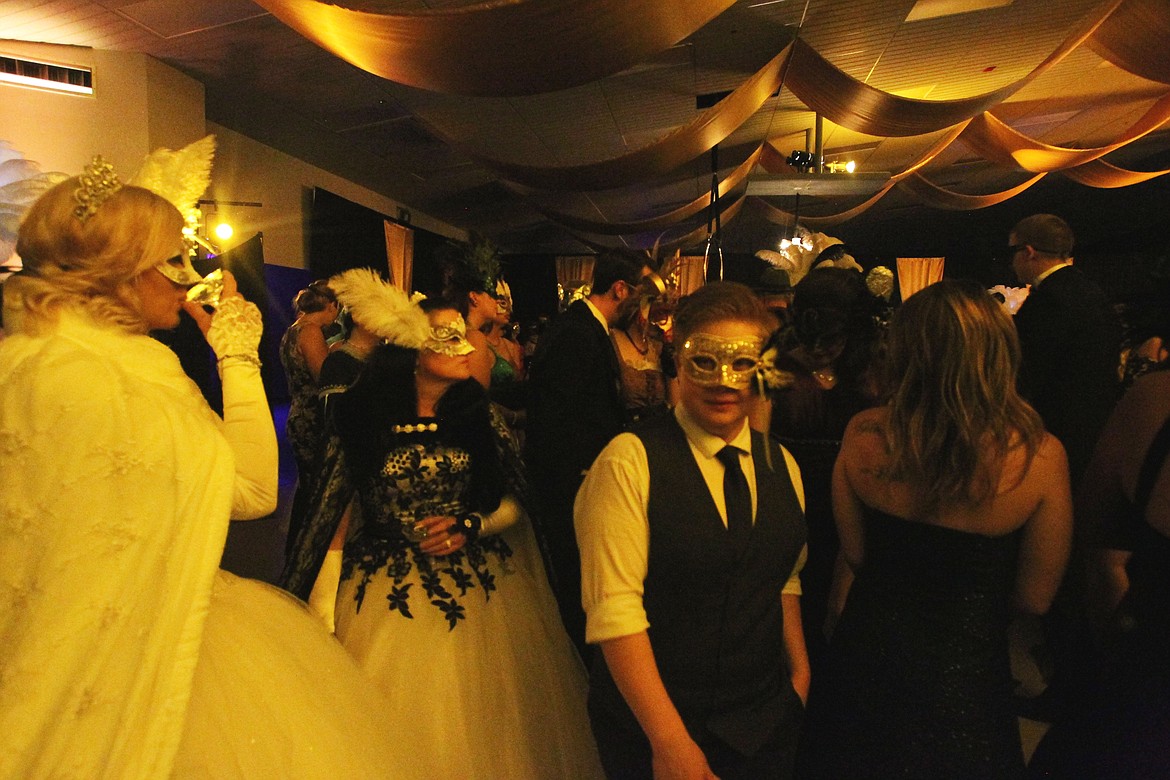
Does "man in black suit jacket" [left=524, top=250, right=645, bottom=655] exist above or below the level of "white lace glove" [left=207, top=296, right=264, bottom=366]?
below

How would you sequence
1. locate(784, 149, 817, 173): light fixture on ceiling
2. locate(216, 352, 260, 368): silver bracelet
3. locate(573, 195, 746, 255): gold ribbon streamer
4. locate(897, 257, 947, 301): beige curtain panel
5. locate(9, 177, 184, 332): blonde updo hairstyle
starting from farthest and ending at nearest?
1. locate(897, 257, 947, 301): beige curtain panel
2. locate(573, 195, 746, 255): gold ribbon streamer
3. locate(784, 149, 817, 173): light fixture on ceiling
4. locate(216, 352, 260, 368): silver bracelet
5. locate(9, 177, 184, 332): blonde updo hairstyle

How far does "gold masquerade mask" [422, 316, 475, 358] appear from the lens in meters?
2.35

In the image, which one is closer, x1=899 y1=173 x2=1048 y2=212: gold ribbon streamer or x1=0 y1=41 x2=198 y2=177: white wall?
x1=0 y1=41 x2=198 y2=177: white wall

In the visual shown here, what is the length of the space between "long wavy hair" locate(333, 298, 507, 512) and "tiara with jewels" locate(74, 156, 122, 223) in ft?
3.23

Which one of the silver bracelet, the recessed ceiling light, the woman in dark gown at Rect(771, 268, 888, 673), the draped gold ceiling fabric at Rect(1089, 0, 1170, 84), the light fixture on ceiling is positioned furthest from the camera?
the light fixture on ceiling

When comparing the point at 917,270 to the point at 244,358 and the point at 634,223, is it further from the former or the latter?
the point at 244,358

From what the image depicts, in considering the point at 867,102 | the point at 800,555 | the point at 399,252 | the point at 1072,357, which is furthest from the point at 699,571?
the point at 399,252

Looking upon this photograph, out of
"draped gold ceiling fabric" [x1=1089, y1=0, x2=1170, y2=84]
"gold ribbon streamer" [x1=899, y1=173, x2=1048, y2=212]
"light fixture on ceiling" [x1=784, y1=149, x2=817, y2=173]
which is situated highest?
"light fixture on ceiling" [x1=784, y1=149, x2=817, y2=173]

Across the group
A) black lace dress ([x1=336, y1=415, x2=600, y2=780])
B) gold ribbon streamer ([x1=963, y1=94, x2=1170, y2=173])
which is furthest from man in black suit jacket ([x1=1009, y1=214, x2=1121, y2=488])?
gold ribbon streamer ([x1=963, y1=94, x2=1170, y2=173])

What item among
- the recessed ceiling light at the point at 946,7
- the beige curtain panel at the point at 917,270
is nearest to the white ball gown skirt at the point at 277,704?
the recessed ceiling light at the point at 946,7

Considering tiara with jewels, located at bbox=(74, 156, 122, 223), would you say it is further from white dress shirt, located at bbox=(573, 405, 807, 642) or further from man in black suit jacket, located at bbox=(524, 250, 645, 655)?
man in black suit jacket, located at bbox=(524, 250, 645, 655)

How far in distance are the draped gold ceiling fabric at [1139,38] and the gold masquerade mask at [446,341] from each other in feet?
13.4

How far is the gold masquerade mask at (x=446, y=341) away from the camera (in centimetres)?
235

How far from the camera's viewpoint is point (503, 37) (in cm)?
287
